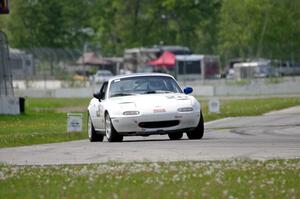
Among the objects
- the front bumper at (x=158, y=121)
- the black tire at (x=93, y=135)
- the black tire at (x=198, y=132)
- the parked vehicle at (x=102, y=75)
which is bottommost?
the parked vehicle at (x=102, y=75)

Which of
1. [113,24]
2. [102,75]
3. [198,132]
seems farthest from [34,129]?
[113,24]

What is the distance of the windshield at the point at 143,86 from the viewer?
22.8 meters

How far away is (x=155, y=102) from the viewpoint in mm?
21562

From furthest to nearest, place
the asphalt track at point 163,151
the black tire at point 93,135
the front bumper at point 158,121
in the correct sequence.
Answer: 1. the black tire at point 93,135
2. the front bumper at point 158,121
3. the asphalt track at point 163,151

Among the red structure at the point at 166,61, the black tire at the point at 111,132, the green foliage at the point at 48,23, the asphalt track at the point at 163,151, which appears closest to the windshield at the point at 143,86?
the black tire at the point at 111,132

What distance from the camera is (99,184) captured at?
13.2 metres

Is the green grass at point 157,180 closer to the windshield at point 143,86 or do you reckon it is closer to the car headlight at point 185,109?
the car headlight at point 185,109

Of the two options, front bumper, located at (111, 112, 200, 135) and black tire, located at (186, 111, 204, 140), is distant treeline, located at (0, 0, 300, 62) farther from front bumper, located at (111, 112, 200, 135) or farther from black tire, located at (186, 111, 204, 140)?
front bumper, located at (111, 112, 200, 135)

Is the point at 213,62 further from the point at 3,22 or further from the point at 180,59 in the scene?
the point at 3,22

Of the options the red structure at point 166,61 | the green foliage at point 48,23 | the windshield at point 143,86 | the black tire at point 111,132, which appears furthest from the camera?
the green foliage at point 48,23

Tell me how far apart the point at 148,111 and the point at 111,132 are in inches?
40.0

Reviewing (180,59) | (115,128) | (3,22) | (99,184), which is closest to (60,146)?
(115,128)

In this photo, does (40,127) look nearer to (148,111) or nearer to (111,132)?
(111,132)

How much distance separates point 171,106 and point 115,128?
123 cm
